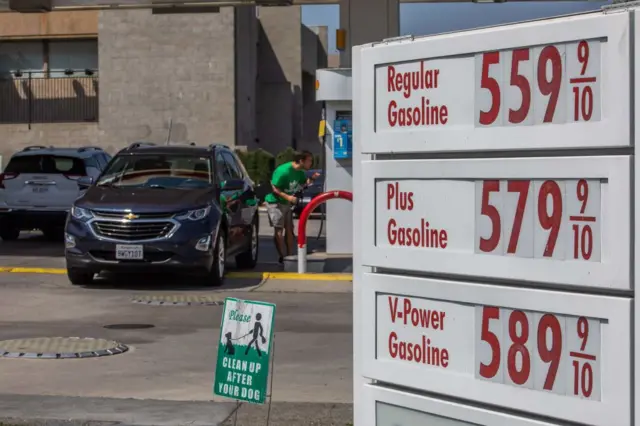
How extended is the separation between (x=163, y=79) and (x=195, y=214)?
25382 mm

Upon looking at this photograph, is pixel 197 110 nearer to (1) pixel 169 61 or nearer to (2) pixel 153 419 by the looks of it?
(1) pixel 169 61

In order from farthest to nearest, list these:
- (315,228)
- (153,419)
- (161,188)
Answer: (315,228) < (161,188) < (153,419)

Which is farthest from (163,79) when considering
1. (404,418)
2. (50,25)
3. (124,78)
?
(404,418)

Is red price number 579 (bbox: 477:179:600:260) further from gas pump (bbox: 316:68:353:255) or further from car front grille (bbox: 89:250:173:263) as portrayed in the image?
gas pump (bbox: 316:68:353:255)

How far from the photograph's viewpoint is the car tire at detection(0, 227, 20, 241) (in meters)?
22.4

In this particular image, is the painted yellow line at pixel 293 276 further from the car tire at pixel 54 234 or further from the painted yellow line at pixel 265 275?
the car tire at pixel 54 234

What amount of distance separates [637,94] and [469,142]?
73cm

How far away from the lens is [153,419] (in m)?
7.89

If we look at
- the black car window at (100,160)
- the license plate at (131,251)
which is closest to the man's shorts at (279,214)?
the license plate at (131,251)

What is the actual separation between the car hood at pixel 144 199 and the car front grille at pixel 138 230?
163 millimetres

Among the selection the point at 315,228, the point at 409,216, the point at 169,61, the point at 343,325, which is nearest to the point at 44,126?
the point at 169,61

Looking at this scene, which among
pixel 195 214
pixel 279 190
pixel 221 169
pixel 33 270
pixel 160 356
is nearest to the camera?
pixel 160 356

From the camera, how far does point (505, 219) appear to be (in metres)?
4.17

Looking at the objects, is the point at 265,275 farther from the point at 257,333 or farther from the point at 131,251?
the point at 257,333
